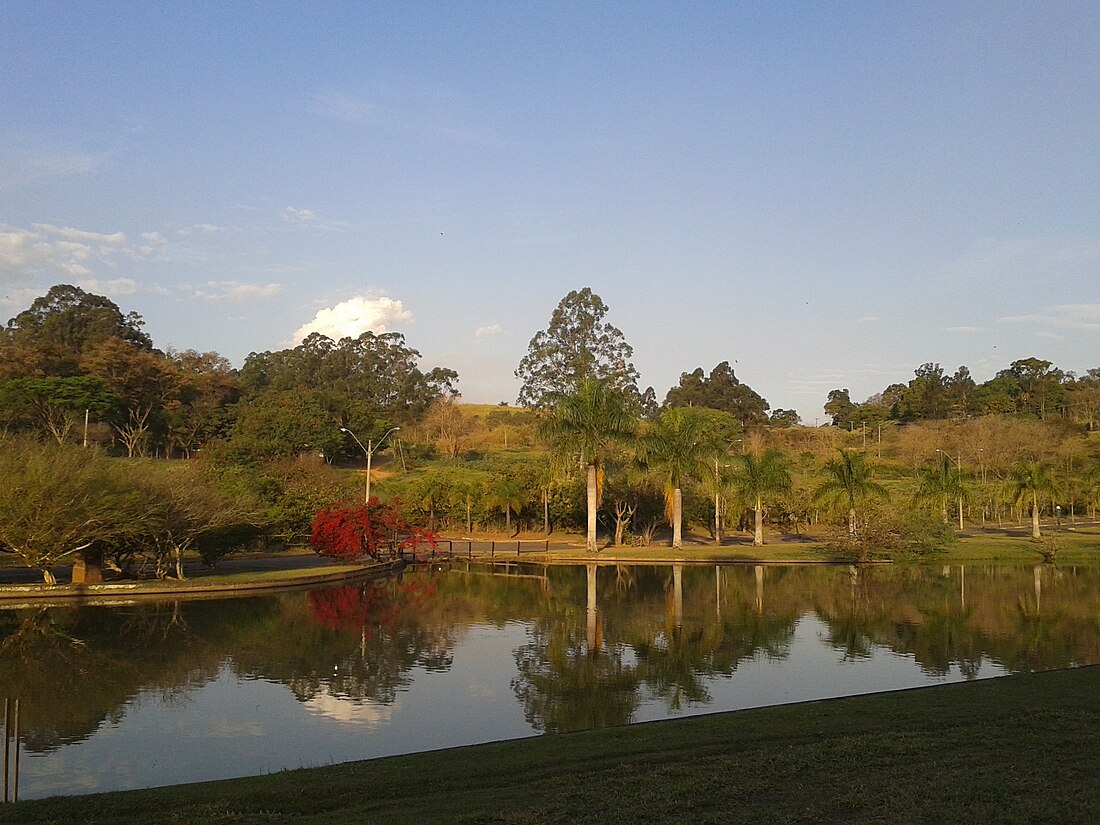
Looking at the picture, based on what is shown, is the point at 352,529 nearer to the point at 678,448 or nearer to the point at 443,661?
the point at 678,448

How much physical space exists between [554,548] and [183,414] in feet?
150

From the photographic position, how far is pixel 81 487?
27.8 metres

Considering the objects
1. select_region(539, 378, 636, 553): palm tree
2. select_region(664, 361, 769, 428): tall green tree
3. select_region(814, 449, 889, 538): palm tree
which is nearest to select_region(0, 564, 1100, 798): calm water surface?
select_region(814, 449, 889, 538): palm tree

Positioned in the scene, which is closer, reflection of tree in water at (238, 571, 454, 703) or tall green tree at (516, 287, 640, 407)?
reflection of tree in water at (238, 571, 454, 703)

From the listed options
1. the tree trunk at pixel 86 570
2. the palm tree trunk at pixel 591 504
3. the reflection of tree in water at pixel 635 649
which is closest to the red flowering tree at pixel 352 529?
the tree trunk at pixel 86 570

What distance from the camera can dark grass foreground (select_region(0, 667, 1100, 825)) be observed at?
7867 millimetres

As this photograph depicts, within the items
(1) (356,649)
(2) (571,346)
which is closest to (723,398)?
(2) (571,346)

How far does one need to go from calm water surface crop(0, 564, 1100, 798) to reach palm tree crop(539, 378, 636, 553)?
13253mm

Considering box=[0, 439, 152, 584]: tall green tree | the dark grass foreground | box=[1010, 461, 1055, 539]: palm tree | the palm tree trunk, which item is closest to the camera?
the dark grass foreground

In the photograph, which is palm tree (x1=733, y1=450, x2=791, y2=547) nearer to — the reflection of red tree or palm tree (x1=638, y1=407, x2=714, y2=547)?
palm tree (x1=638, y1=407, x2=714, y2=547)

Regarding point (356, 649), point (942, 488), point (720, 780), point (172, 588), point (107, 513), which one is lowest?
point (356, 649)

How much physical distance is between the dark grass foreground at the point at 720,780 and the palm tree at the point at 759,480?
3576 cm

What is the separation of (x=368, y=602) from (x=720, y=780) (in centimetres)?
2137

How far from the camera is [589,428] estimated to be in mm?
45969
